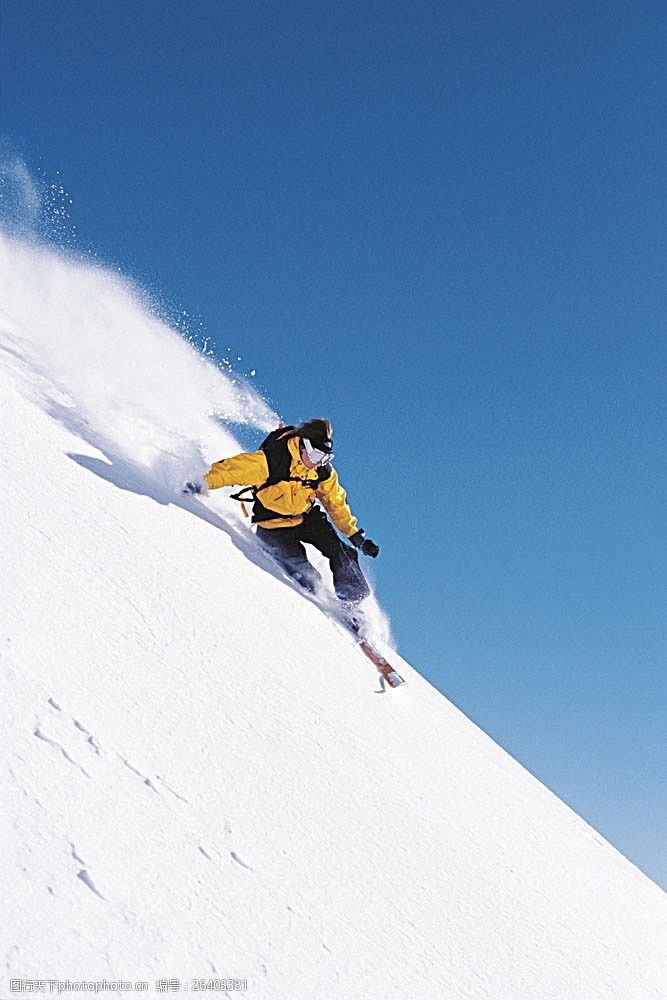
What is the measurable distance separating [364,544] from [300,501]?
69 centimetres

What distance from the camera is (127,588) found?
3.99m

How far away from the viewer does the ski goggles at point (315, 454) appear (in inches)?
273

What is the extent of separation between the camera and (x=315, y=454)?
273 inches

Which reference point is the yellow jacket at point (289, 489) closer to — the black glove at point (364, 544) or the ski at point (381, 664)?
the black glove at point (364, 544)

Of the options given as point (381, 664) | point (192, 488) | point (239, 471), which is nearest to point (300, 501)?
point (239, 471)

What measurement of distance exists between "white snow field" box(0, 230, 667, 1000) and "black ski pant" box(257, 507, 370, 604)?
2.56 ft

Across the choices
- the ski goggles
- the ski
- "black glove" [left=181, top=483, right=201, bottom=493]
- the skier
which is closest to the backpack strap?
the skier

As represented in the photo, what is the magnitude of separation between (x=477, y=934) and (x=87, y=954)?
1.77 metres

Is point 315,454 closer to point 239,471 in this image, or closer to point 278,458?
point 278,458

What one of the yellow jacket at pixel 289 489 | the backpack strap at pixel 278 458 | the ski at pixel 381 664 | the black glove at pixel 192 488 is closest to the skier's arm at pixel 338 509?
the yellow jacket at pixel 289 489

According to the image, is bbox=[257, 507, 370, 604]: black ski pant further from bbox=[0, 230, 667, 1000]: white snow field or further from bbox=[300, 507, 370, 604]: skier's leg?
bbox=[0, 230, 667, 1000]: white snow field

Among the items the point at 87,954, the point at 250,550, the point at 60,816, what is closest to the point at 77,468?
the point at 250,550

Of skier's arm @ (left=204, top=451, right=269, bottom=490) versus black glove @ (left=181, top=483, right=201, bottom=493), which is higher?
skier's arm @ (left=204, top=451, right=269, bottom=490)

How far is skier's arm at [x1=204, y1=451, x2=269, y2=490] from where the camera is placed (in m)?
6.77
